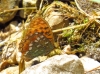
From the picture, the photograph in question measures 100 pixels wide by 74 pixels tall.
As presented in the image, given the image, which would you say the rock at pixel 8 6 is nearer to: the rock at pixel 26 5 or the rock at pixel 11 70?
the rock at pixel 26 5

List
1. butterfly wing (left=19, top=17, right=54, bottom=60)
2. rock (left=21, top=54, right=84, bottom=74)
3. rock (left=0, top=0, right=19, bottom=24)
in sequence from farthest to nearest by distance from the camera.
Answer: rock (left=0, top=0, right=19, bottom=24)
butterfly wing (left=19, top=17, right=54, bottom=60)
rock (left=21, top=54, right=84, bottom=74)

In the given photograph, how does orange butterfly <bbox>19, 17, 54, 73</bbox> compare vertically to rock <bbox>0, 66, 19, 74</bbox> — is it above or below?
above

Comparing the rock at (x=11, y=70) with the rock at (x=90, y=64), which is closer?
the rock at (x=90, y=64)

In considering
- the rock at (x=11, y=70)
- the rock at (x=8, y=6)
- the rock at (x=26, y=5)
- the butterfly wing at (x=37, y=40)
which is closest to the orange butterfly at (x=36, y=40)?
the butterfly wing at (x=37, y=40)

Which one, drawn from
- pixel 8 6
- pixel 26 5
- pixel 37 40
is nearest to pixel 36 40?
pixel 37 40

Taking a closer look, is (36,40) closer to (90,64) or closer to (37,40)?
(37,40)

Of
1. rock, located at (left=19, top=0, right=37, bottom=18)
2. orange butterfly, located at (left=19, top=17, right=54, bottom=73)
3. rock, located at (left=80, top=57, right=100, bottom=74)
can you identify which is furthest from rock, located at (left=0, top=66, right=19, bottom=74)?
rock, located at (left=19, top=0, right=37, bottom=18)

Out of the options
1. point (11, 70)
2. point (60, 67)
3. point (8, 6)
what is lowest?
point (11, 70)

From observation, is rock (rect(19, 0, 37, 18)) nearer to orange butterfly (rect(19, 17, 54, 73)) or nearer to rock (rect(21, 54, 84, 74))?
orange butterfly (rect(19, 17, 54, 73))

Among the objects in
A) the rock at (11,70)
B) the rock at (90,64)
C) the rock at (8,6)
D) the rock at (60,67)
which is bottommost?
the rock at (11,70)
